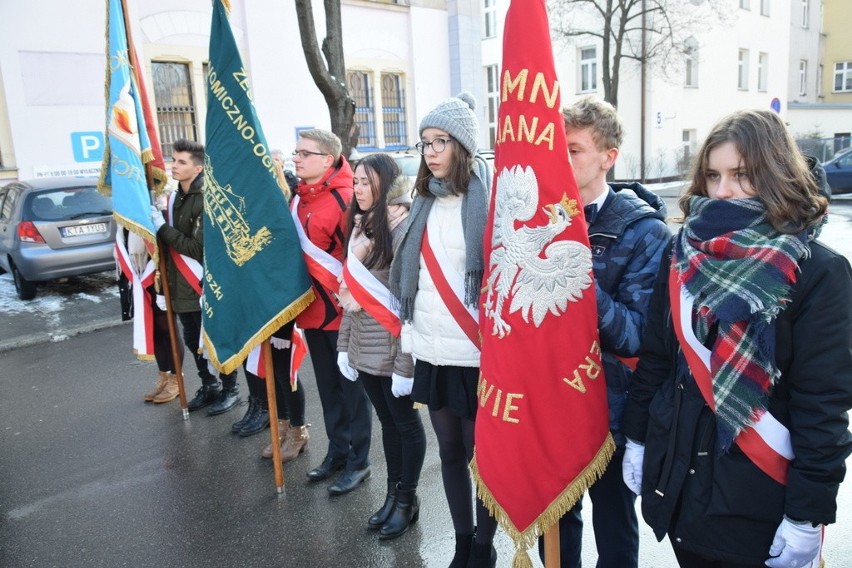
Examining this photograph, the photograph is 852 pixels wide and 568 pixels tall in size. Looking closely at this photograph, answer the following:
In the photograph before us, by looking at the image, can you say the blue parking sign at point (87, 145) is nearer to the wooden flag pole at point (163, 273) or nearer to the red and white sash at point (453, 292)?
the wooden flag pole at point (163, 273)

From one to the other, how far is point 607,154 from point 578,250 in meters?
0.47

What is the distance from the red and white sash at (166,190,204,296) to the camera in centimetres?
461

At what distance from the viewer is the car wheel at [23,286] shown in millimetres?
8820

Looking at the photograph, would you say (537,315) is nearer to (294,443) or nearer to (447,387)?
(447,387)

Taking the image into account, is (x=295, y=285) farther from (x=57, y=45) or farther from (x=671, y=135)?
(x=671, y=135)

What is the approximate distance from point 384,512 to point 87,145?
1262 centimetres

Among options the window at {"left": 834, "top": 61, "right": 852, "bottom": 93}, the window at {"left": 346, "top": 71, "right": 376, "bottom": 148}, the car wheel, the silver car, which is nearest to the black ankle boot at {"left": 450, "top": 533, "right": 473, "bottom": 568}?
the silver car

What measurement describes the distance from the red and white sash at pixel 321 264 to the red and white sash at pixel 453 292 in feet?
3.62

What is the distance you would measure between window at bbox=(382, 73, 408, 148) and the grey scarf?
15.9 meters

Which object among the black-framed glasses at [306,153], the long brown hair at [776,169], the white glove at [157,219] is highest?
the black-framed glasses at [306,153]

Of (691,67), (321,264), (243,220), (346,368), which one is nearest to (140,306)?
(243,220)

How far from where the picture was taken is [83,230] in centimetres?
879

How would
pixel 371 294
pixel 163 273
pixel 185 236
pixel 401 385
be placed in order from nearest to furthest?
pixel 401 385, pixel 371 294, pixel 185 236, pixel 163 273

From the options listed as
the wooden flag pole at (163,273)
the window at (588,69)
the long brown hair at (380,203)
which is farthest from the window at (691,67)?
the long brown hair at (380,203)
